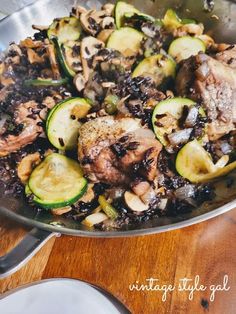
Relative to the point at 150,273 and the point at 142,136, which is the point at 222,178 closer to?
the point at 142,136

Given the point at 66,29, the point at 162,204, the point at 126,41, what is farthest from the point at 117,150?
the point at 66,29

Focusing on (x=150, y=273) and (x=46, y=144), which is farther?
(x=46, y=144)

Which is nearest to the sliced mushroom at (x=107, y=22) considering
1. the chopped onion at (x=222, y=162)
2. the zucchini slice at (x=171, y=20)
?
the zucchini slice at (x=171, y=20)

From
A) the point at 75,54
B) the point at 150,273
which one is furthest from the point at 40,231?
the point at 75,54

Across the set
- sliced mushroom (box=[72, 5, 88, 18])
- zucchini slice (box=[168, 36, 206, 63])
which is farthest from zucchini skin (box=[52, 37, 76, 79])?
zucchini slice (box=[168, 36, 206, 63])

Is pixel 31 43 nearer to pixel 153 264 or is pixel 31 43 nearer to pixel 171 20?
pixel 171 20

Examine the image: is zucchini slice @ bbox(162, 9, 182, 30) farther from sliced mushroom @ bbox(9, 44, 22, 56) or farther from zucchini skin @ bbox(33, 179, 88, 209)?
zucchini skin @ bbox(33, 179, 88, 209)
